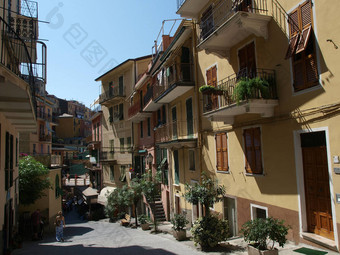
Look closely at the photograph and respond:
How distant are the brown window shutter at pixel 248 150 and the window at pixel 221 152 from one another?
4.90ft

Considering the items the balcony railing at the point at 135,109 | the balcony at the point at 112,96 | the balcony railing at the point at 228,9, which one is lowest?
the balcony railing at the point at 135,109

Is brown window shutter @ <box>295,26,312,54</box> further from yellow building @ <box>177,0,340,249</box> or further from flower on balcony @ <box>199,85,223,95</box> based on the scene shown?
flower on balcony @ <box>199,85,223,95</box>

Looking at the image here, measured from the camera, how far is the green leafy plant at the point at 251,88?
359 inches

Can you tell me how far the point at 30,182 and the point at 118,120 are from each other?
16.7 meters

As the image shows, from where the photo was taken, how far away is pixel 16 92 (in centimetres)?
709

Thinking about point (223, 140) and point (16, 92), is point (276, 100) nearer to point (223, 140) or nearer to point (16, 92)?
point (223, 140)

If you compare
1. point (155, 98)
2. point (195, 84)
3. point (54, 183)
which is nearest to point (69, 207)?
point (54, 183)

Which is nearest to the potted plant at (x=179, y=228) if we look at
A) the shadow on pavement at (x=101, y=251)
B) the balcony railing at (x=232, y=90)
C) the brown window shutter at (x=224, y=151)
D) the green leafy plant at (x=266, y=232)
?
the shadow on pavement at (x=101, y=251)

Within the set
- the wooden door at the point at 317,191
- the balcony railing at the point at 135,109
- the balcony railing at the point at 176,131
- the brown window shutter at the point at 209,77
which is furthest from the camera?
the balcony railing at the point at 135,109

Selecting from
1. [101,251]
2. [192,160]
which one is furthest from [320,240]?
[192,160]

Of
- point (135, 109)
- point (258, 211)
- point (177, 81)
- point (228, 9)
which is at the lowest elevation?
point (258, 211)

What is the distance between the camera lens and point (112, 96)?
1265 inches

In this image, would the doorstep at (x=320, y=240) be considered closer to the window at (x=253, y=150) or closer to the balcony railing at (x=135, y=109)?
the window at (x=253, y=150)

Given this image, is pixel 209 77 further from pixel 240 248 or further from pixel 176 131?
pixel 240 248
